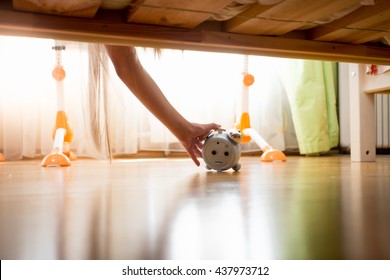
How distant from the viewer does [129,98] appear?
8.16ft

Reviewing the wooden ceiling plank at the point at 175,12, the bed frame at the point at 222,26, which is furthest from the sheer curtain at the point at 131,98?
the wooden ceiling plank at the point at 175,12

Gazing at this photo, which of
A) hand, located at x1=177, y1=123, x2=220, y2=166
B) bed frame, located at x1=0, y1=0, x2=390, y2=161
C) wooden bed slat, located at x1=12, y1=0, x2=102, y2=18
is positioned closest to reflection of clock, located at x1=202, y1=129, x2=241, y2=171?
hand, located at x1=177, y1=123, x2=220, y2=166

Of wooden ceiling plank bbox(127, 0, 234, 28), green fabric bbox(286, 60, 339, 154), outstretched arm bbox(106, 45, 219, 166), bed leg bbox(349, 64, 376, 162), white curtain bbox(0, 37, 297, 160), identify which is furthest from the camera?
green fabric bbox(286, 60, 339, 154)

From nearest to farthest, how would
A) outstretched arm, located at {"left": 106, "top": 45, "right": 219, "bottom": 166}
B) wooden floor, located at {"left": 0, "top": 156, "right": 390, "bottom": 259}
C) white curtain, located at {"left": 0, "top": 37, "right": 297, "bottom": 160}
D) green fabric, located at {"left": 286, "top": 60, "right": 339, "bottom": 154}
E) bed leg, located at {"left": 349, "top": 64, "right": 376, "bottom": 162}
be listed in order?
wooden floor, located at {"left": 0, "top": 156, "right": 390, "bottom": 259} < outstretched arm, located at {"left": 106, "top": 45, "right": 219, "bottom": 166} < bed leg, located at {"left": 349, "top": 64, "right": 376, "bottom": 162} < white curtain, located at {"left": 0, "top": 37, "right": 297, "bottom": 160} < green fabric, located at {"left": 286, "top": 60, "right": 339, "bottom": 154}

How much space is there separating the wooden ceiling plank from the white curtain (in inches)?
50.5

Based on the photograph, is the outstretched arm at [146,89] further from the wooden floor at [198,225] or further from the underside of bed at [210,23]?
the wooden floor at [198,225]

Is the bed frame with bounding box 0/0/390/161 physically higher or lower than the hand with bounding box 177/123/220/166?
higher

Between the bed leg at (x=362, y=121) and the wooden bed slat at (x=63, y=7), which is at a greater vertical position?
the wooden bed slat at (x=63, y=7)

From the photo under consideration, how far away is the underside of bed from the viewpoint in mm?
821

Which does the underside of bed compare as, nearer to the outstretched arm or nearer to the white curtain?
the outstretched arm

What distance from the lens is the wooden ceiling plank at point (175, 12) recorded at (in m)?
0.79

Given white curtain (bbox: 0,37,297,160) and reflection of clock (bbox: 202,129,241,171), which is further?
white curtain (bbox: 0,37,297,160)

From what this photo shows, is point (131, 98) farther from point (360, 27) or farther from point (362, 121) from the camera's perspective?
point (360, 27)

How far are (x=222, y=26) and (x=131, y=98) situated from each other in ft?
5.07
